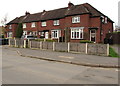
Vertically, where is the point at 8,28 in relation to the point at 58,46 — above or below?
above

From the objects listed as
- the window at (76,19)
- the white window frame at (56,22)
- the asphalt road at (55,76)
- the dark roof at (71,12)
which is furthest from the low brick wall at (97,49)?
the white window frame at (56,22)

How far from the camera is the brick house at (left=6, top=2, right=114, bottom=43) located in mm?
25109

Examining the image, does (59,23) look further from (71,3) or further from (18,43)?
(18,43)

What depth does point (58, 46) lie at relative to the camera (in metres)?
16.0

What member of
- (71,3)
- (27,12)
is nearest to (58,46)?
(71,3)

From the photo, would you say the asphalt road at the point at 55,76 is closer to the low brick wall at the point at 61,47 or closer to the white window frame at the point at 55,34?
the low brick wall at the point at 61,47

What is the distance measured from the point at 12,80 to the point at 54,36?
1058 inches

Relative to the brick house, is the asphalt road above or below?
below

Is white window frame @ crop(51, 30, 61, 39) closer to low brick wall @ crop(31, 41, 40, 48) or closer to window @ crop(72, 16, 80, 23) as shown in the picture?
window @ crop(72, 16, 80, 23)

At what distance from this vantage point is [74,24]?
27438mm

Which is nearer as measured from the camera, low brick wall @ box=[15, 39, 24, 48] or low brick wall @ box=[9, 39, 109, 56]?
low brick wall @ box=[9, 39, 109, 56]

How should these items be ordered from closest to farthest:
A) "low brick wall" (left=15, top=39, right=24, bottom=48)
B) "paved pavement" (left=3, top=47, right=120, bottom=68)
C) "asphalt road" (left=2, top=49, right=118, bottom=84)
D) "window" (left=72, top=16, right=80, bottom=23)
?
"asphalt road" (left=2, top=49, right=118, bottom=84) → "paved pavement" (left=3, top=47, right=120, bottom=68) → "low brick wall" (left=15, top=39, right=24, bottom=48) → "window" (left=72, top=16, right=80, bottom=23)

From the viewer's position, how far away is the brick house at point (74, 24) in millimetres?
25109

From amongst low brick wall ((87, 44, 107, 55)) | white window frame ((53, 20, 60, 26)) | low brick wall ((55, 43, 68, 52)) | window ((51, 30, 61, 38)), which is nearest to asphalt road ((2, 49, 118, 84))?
low brick wall ((87, 44, 107, 55))
